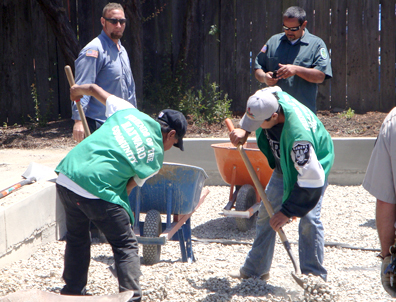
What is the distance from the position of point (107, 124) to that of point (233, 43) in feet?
18.4

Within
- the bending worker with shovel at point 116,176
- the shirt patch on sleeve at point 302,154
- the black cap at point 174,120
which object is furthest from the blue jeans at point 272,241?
the bending worker with shovel at point 116,176

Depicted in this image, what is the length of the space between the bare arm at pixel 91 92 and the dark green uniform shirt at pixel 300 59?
5.35ft

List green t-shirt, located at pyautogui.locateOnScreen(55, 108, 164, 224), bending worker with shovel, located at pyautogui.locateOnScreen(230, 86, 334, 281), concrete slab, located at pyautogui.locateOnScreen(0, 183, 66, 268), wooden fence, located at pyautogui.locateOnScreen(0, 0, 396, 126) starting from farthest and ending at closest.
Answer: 1. wooden fence, located at pyautogui.locateOnScreen(0, 0, 396, 126)
2. concrete slab, located at pyautogui.locateOnScreen(0, 183, 66, 268)
3. bending worker with shovel, located at pyautogui.locateOnScreen(230, 86, 334, 281)
4. green t-shirt, located at pyautogui.locateOnScreen(55, 108, 164, 224)

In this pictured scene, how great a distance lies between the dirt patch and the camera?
6.67 m

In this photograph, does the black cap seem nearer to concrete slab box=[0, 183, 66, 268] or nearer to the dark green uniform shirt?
concrete slab box=[0, 183, 66, 268]

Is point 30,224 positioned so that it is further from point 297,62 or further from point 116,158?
point 297,62

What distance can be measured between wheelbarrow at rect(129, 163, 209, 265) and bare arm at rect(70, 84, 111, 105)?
2.46 ft

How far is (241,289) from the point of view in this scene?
2943 millimetres

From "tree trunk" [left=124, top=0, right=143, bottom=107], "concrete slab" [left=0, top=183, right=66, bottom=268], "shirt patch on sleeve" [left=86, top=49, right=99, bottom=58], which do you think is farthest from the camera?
"tree trunk" [left=124, top=0, right=143, bottom=107]

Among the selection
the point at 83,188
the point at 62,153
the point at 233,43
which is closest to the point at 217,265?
the point at 83,188

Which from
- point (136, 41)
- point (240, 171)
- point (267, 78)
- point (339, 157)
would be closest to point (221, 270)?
point (240, 171)

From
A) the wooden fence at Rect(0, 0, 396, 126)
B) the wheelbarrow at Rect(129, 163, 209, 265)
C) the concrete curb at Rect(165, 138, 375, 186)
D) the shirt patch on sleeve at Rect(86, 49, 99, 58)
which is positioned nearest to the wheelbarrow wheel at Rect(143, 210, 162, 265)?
the wheelbarrow at Rect(129, 163, 209, 265)

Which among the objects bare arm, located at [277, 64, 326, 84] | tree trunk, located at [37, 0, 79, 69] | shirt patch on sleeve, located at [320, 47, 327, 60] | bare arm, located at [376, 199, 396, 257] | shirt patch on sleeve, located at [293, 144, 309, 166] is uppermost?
tree trunk, located at [37, 0, 79, 69]

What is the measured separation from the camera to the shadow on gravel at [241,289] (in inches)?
113
